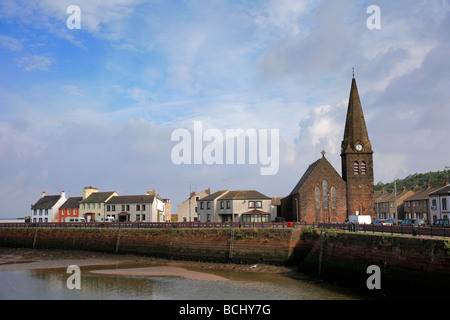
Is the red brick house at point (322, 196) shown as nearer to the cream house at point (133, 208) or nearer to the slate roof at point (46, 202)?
the cream house at point (133, 208)

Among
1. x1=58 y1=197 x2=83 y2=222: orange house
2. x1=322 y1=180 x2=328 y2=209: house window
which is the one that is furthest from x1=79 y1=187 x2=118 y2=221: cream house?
x1=322 y1=180 x2=328 y2=209: house window

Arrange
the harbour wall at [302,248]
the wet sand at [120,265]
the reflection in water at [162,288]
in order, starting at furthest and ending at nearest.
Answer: the wet sand at [120,265], the reflection in water at [162,288], the harbour wall at [302,248]

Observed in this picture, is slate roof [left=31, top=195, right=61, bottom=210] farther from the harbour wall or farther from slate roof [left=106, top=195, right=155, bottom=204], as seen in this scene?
the harbour wall

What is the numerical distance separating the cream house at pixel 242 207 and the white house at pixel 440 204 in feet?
90.0

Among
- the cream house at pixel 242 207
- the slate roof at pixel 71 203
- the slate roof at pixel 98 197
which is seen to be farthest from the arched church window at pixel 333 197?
the slate roof at pixel 71 203

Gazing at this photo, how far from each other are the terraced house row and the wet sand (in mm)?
24366

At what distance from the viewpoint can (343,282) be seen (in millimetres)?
29484

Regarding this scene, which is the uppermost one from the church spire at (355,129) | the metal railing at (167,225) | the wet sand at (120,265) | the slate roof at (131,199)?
the church spire at (355,129)

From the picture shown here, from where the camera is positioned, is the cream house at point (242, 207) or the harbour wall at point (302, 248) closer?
the harbour wall at point (302, 248)

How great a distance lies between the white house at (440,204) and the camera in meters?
60.3

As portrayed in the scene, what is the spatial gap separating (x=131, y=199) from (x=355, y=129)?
47.1 metres

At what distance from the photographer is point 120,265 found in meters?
42.7

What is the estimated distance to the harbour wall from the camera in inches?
882
